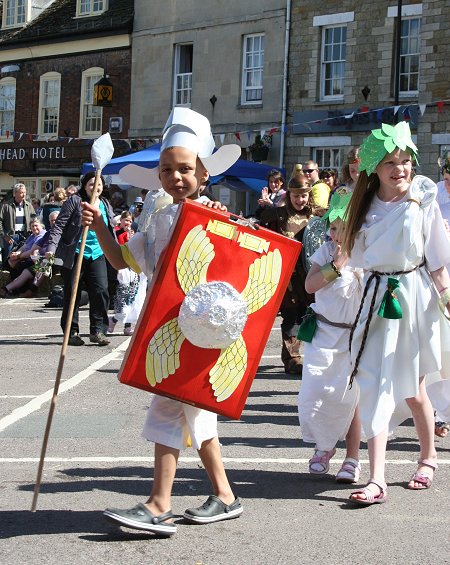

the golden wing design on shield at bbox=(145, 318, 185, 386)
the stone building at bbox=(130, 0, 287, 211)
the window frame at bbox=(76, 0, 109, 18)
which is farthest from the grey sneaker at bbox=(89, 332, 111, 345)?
the window frame at bbox=(76, 0, 109, 18)

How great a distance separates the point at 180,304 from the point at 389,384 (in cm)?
137

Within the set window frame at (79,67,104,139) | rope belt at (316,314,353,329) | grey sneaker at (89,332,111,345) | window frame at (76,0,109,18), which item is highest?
window frame at (76,0,109,18)

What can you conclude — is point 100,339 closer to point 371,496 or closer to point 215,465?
point 371,496

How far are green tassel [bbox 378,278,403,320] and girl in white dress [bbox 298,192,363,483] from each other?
1.56 feet

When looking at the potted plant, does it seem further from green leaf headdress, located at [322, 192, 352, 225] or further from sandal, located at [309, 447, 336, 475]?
sandal, located at [309, 447, 336, 475]

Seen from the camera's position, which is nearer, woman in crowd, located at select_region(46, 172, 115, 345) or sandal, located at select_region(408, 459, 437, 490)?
sandal, located at select_region(408, 459, 437, 490)

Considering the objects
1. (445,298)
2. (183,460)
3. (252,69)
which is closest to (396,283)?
(445,298)

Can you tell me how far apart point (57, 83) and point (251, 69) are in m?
8.50

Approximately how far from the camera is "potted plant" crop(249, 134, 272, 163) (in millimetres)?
29750

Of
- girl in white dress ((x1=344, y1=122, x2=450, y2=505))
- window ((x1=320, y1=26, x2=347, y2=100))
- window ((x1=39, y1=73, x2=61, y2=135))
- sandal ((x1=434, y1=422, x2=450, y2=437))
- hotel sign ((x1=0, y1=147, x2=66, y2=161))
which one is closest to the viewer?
girl in white dress ((x1=344, y1=122, x2=450, y2=505))

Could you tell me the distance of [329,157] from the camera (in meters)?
29.2

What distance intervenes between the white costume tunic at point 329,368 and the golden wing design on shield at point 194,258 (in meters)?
1.45

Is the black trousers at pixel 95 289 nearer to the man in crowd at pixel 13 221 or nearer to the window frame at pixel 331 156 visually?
the man in crowd at pixel 13 221

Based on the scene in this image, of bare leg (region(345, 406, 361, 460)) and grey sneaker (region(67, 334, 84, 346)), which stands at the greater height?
bare leg (region(345, 406, 361, 460))
